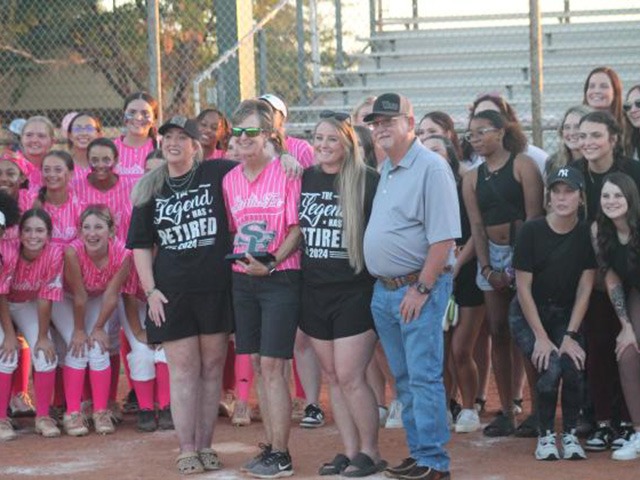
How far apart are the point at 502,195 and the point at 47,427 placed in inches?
126

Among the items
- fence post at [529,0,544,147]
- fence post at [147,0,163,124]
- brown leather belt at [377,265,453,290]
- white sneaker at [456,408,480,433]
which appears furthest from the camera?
fence post at [147,0,163,124]

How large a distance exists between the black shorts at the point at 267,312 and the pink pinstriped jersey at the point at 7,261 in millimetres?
1951

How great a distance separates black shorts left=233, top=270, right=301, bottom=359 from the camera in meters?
6.67

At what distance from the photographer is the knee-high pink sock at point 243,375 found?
8.34 meters

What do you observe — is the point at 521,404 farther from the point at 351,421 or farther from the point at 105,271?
the point at 105,271

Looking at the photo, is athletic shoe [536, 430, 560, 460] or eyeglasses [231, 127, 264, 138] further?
athletic shoe [536, 430, 560, 460]

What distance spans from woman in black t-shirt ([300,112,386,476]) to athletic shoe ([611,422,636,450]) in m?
1.38

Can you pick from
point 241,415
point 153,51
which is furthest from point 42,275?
point 153,51

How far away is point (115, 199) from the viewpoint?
8.68 m

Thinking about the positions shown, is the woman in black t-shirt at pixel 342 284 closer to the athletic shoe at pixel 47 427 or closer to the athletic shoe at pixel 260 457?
the athletic shoe at pixel 260 457

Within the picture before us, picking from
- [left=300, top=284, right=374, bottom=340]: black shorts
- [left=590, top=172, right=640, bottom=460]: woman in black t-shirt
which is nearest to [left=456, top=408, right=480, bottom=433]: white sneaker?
[left=590, top=172, right=640, bottom=460]: woman in black t-shirt

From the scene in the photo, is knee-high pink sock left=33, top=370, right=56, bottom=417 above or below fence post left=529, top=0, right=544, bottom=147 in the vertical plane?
below

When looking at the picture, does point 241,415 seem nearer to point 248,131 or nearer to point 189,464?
point 189,464

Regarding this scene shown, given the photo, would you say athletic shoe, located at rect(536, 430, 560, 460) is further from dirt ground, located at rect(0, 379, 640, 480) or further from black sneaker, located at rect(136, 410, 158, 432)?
black sneaker, located at rect(136, 410, 158, 432)
